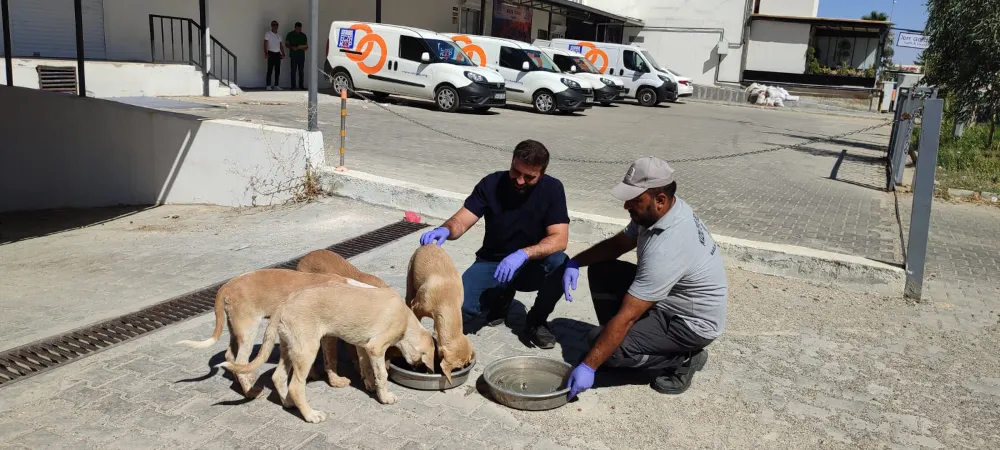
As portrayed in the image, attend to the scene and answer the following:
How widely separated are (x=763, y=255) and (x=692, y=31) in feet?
122

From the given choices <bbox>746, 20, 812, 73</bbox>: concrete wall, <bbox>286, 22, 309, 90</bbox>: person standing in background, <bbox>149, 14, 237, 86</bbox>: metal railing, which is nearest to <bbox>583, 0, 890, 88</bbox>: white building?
<bbox>746, 20, 812, 73</bbox>: concrete wall

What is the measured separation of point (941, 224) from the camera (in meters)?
9.91

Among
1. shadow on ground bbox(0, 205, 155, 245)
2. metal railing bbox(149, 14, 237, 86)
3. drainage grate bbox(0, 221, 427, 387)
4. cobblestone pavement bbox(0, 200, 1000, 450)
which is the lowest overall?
shadow on ground bbox(0, 205, 155, 245)

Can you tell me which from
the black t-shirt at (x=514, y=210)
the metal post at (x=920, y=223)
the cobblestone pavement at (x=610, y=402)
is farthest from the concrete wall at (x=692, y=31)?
the black t-shirt at (x=514, y=210)

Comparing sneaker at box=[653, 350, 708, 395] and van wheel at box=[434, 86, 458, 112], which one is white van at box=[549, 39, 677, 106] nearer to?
van wheel at box=[434, 86, 458, 112]

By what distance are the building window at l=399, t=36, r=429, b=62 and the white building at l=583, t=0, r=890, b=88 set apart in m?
25.5

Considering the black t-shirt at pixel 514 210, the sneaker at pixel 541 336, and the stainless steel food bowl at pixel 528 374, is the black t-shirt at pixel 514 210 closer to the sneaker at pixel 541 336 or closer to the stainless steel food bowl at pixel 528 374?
the sneaker at pixel 541 336

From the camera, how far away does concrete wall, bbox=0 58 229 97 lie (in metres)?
14.9

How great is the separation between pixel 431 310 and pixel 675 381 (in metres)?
1.46

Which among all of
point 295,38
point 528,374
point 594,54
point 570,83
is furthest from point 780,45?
point 528,374

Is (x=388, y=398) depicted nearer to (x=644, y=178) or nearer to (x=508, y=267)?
(x=508, y=267)

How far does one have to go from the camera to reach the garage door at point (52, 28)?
15523 millimetres

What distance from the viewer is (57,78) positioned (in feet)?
50.6

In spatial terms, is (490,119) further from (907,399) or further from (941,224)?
(907,399)
